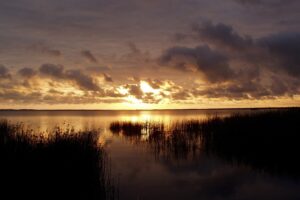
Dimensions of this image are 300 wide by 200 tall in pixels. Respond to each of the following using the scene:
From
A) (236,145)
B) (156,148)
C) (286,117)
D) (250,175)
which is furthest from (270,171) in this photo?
(286,117)

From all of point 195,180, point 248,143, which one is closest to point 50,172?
A: point 195,180

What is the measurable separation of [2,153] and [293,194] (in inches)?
411

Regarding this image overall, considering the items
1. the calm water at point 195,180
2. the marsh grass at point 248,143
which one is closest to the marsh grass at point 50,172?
the calm water at point 195,180

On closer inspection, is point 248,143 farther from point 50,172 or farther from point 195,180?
point 50,172

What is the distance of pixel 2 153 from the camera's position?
9.12m

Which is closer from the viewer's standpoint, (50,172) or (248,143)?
(50,172)

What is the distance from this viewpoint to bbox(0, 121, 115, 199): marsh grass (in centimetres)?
821

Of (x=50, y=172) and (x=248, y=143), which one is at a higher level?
(x=50, y=172)

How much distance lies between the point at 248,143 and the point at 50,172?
14.2 meters

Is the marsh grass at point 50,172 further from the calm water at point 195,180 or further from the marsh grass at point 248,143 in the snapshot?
the marsh grass at point 248,143

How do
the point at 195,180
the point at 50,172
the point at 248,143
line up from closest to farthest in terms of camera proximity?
the point at 50,172
the point at 195,180
the point at 248,143

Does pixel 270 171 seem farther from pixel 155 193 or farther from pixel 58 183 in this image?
pixel 58 183

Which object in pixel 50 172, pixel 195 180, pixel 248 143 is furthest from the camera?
pixel 248 143

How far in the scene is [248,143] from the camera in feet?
63.7
